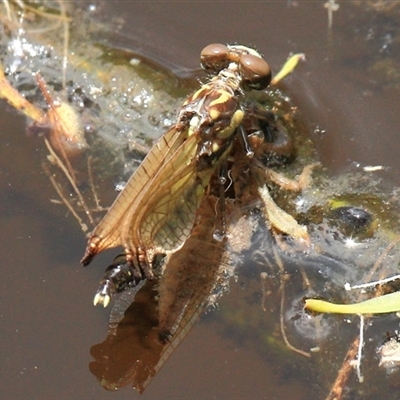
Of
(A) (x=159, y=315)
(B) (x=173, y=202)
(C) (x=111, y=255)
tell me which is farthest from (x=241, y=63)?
(A) (x=159, y=315)

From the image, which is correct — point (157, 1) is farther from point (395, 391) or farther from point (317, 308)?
point (395, 391)

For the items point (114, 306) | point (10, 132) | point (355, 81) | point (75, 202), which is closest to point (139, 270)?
point (114, 306)

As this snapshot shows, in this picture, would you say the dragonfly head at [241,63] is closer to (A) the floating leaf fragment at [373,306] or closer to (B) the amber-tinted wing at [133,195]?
(B) the amber-tinted wing at [133,195]

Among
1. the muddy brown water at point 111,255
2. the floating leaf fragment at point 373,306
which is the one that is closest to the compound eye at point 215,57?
the muddy brown water at point 111,255

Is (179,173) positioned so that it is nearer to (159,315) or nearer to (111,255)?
(111,255)

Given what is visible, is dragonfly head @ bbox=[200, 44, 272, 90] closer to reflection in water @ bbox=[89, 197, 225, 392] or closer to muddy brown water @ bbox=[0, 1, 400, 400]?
muddy brown water @ bbox=[0, 1, 400, 400]

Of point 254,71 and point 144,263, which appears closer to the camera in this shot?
point 144,263
